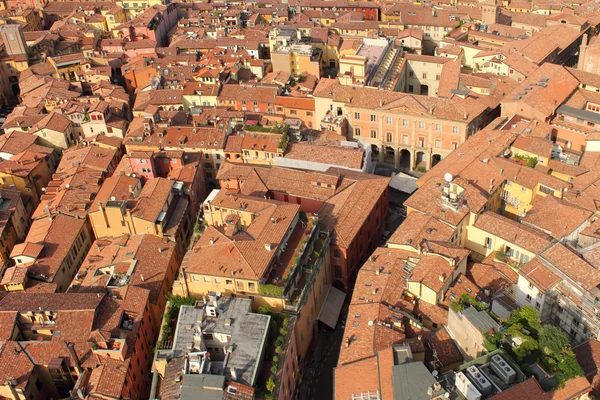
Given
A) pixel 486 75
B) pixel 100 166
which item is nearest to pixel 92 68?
pixel 100 166

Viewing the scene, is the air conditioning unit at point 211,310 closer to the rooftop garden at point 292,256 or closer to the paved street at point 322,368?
the rooftop garden at point 292,256

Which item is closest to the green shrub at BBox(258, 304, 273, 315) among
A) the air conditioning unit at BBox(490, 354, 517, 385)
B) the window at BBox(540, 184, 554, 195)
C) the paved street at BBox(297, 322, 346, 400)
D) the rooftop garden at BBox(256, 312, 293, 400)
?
the rooftop garden at BBox(256, 312, 293, 400)

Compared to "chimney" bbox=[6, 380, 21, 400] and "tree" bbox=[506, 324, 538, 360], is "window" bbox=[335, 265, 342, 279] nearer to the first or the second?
"tree" bbox=[506, 324, 538, 360]

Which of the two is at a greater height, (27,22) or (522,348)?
(27,22)

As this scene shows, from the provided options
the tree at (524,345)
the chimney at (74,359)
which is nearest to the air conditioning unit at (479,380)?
the tree at (524,345)

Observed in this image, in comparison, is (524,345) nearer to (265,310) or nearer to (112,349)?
(265,310)

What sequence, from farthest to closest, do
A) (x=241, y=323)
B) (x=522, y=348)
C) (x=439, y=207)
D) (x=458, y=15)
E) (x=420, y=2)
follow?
(x=420, y=2)
(x=458, y=15)
(x=439, y=207)
(x=241, y=323)
(x=522, y=348)

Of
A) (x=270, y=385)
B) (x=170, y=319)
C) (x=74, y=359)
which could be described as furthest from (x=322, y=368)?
(x=74, y=359)

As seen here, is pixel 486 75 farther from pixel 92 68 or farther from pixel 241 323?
pixel 92 68
